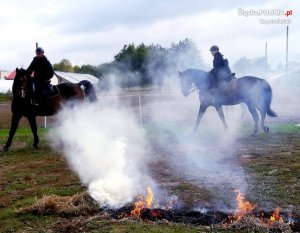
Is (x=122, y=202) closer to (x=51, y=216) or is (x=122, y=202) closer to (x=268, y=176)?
(x=51, y=216)

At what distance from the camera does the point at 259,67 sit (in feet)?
118

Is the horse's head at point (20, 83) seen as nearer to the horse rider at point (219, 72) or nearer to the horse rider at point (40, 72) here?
the horse rider at point (40, 72)

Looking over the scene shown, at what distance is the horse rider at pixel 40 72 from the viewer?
550 inches

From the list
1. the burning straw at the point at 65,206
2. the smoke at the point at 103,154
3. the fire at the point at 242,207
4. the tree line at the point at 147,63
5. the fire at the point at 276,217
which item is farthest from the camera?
the tree line at the point at 147,63

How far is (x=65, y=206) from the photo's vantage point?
6832 millimetres

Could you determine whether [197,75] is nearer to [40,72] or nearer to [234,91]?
[234,91]

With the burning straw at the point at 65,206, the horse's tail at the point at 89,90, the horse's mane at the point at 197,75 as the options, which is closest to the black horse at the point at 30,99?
the horse's tail at the point at 89,90

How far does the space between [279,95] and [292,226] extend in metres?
36.6

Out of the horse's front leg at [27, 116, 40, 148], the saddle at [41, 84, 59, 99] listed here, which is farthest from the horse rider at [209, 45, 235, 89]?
the horse's front leg at [27, 116, 40, 148]

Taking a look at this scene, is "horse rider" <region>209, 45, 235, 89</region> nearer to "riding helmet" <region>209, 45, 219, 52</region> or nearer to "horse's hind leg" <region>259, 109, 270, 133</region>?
"riding helmet" <region>209, 45, 219, 52</region>

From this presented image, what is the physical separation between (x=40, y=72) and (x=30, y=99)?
99cm

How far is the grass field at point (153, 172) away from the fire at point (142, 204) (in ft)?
1.09

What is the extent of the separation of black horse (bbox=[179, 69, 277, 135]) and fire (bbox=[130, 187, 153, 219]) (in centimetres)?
911

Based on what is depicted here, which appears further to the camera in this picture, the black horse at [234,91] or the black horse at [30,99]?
the black horse at [234,91]
